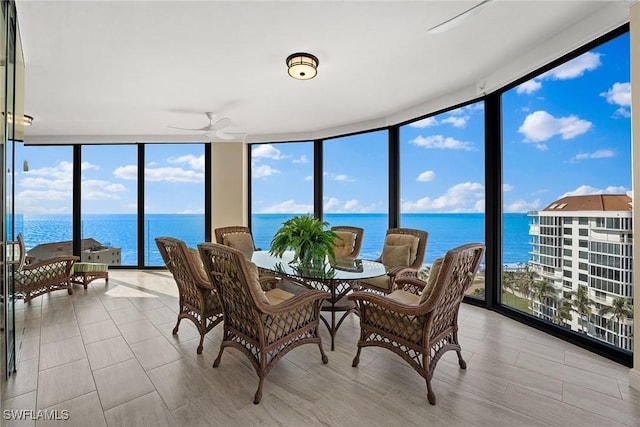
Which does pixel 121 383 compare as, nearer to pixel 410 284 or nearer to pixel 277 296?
pixel 277 296

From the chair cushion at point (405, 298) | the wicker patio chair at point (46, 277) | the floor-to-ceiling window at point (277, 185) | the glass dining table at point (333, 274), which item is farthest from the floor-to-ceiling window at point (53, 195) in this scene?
the chair cushion at point (405, 298)

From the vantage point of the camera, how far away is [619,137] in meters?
2.50

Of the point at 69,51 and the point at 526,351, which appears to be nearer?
the point at 526,351

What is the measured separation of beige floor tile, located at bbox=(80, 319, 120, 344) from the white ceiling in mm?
2662

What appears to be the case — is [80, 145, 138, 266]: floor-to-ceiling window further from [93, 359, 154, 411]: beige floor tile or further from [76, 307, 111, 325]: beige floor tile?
[93, 359, 154, 411]: beige floor tile

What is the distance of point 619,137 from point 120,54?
14.7ft

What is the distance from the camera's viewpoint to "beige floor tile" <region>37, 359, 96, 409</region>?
1917 mm

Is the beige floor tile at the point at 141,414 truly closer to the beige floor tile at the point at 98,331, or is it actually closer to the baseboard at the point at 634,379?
the beige floor tile at the point at 98,331

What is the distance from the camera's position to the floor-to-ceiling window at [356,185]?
17.6ft

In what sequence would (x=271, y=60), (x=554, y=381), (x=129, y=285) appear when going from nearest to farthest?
(x=554, y=381)
(x=271, y=60)
(x=129, y=285)

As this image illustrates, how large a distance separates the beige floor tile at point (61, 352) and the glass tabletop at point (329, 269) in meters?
1.68

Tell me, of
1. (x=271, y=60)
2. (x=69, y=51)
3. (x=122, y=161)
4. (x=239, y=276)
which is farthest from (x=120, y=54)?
(x=122, y=161)

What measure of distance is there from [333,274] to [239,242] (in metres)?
2.02

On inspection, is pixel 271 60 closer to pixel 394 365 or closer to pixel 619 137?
pixel 394 365
